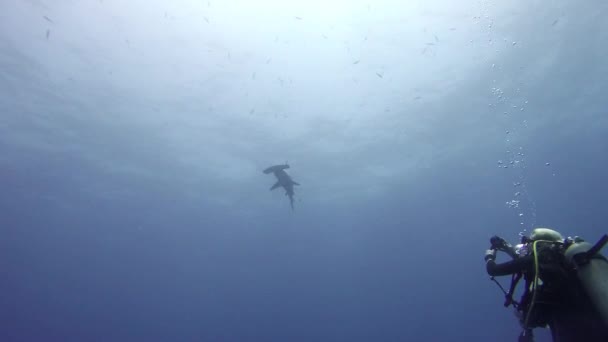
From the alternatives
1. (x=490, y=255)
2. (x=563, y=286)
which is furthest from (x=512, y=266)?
(x=490, y=255)

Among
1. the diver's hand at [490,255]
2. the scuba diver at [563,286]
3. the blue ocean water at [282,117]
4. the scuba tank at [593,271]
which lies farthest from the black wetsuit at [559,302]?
the blue ocean water at [282,117]

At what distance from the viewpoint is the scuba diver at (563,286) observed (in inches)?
139

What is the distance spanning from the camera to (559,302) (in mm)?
3834

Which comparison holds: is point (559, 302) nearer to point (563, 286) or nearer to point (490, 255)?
point (563, 286)

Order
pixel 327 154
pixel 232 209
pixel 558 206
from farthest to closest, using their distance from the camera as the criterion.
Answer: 1. pixel 558 206
2. pixel 232 209
3. pixel 327 154

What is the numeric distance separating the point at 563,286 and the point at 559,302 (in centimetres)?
Result: 20

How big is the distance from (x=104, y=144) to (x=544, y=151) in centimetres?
4108

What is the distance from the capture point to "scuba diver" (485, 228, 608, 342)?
353cm

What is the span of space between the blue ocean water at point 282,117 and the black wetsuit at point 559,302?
13545mm

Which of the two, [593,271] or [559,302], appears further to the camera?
[559,302]

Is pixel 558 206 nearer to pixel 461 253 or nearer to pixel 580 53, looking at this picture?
pixel 461 253

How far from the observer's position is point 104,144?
84.2ft

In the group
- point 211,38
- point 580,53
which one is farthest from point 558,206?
point 211,38

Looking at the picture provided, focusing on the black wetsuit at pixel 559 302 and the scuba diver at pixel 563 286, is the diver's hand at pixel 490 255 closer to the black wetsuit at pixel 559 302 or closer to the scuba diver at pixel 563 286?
the scuba diver at pixel 563 286
